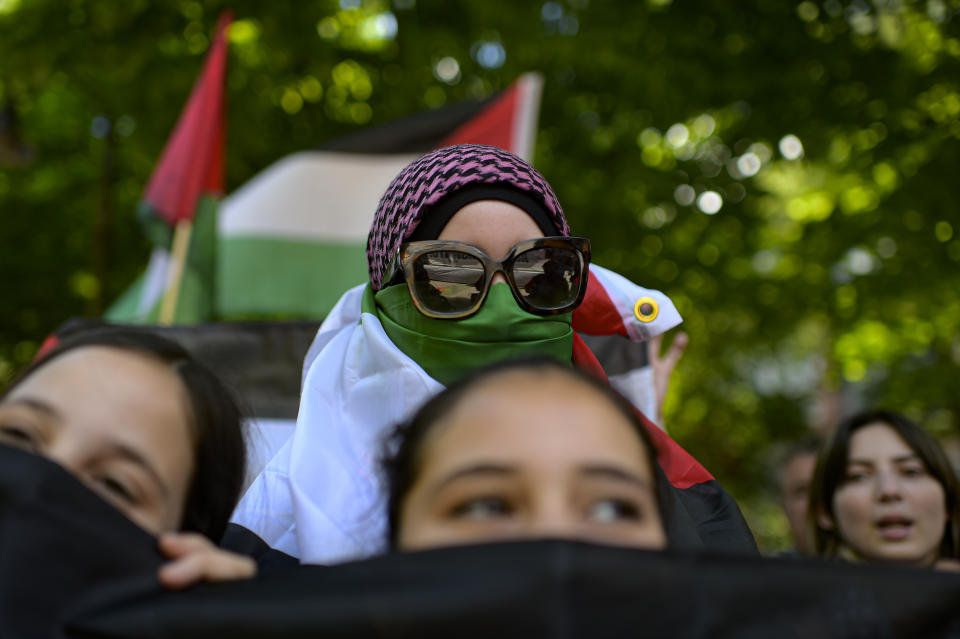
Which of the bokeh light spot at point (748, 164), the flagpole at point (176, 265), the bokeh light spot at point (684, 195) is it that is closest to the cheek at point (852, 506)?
the bokeh light spot at point (748, 164)

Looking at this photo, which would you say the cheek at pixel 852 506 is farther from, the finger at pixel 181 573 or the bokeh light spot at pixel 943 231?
the bokeh light spot at pixel 943 231

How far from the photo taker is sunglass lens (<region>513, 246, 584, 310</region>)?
1.83m

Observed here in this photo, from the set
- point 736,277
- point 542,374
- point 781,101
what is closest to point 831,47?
point 781,101

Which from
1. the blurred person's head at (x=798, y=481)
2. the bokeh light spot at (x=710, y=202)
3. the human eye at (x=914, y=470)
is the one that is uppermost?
the bokeh light spot at (x=710, y=202)

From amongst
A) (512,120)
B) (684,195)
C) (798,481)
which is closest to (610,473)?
(798,481)

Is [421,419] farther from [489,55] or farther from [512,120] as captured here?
[489,55]

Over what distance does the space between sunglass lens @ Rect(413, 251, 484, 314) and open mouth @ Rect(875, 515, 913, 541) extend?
6.50 ft

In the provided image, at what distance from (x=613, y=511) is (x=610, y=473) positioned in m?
0.06

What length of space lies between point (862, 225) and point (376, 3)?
3.50 meters

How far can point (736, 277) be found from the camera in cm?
665

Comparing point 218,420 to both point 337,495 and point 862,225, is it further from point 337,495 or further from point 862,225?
point 862,225

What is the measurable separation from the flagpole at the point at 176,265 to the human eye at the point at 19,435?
3573mm

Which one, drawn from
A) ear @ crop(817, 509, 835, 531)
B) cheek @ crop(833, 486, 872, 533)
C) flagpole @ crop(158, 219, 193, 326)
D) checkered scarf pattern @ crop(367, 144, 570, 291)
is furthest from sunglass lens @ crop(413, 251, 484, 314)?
flagpole @ crop(158, 219, 193, 326)

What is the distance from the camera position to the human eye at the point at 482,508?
1167mm
